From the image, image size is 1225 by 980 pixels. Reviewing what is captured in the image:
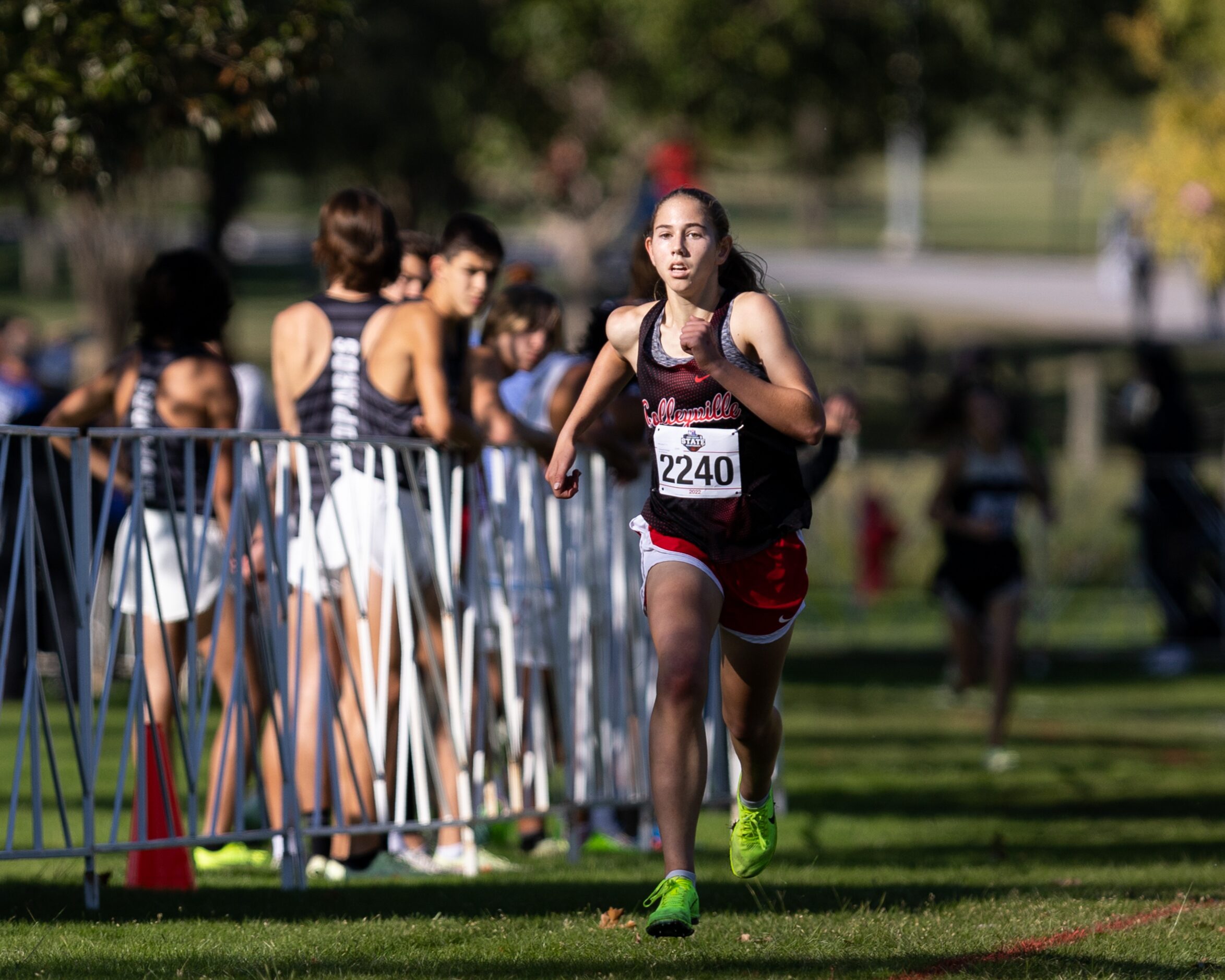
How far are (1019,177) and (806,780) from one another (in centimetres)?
11831

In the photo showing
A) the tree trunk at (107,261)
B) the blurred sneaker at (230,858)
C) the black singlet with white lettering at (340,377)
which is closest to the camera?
the black singlet with white lettering at (340,377)

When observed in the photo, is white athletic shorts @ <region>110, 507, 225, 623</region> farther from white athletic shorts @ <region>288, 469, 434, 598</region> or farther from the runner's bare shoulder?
the runner's bare shoulder

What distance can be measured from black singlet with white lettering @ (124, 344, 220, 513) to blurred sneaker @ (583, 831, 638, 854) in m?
2.08

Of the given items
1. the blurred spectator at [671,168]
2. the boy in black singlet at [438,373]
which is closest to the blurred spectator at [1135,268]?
the blurred spectator at [671,168]

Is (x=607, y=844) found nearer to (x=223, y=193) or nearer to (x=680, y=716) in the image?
(x=680, y=716)

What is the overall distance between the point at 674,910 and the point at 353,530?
2263 millimetres

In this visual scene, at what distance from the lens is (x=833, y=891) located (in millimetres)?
6105

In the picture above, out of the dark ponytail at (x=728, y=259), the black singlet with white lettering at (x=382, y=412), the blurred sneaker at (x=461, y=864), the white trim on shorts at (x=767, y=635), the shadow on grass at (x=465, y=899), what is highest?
the dark ponytail at (x=728, y=259)

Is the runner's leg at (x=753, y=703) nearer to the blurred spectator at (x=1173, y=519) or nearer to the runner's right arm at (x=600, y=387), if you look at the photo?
the runner's right arm at (x=600, y=387)

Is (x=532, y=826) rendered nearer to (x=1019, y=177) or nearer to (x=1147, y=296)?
(x=1147, y=296)

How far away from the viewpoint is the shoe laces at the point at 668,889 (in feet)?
15.5

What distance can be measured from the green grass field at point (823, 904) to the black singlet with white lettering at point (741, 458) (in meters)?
1.05

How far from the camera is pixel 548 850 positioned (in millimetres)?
7578

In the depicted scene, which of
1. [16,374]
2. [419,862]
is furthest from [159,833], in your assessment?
[16,374]
